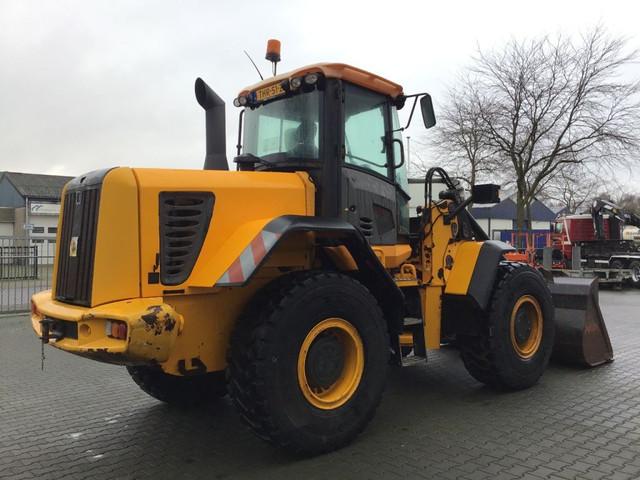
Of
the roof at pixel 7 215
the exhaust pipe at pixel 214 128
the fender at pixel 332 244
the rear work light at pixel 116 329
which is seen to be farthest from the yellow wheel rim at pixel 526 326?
the roof at pixel 7 215

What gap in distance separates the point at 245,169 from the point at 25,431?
279 centimetres

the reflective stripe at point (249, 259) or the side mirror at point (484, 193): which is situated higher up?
the side mirror at point (484, 193)

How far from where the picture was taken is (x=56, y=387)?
19.5 feet

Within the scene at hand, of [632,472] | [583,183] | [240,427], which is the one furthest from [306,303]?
[583,183]

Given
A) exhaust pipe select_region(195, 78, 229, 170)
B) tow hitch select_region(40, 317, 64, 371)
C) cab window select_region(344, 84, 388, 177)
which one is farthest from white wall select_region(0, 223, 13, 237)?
cab window select_region(344, 84, 388, 177)

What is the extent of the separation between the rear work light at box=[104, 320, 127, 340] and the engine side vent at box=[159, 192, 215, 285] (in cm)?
42

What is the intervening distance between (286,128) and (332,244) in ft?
3.66

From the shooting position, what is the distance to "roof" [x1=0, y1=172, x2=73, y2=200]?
141 feet

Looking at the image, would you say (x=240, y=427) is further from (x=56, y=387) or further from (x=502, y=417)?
(x=56, y=387)

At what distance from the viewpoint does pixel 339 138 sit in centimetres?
443

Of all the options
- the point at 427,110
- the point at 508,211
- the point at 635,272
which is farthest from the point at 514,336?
the point at 508,211

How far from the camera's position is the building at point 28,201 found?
4116 centimetres

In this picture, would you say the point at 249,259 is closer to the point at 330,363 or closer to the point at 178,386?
the point at 330,363

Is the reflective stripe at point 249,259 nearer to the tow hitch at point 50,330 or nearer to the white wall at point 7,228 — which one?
the tow hitch at point 50,330
